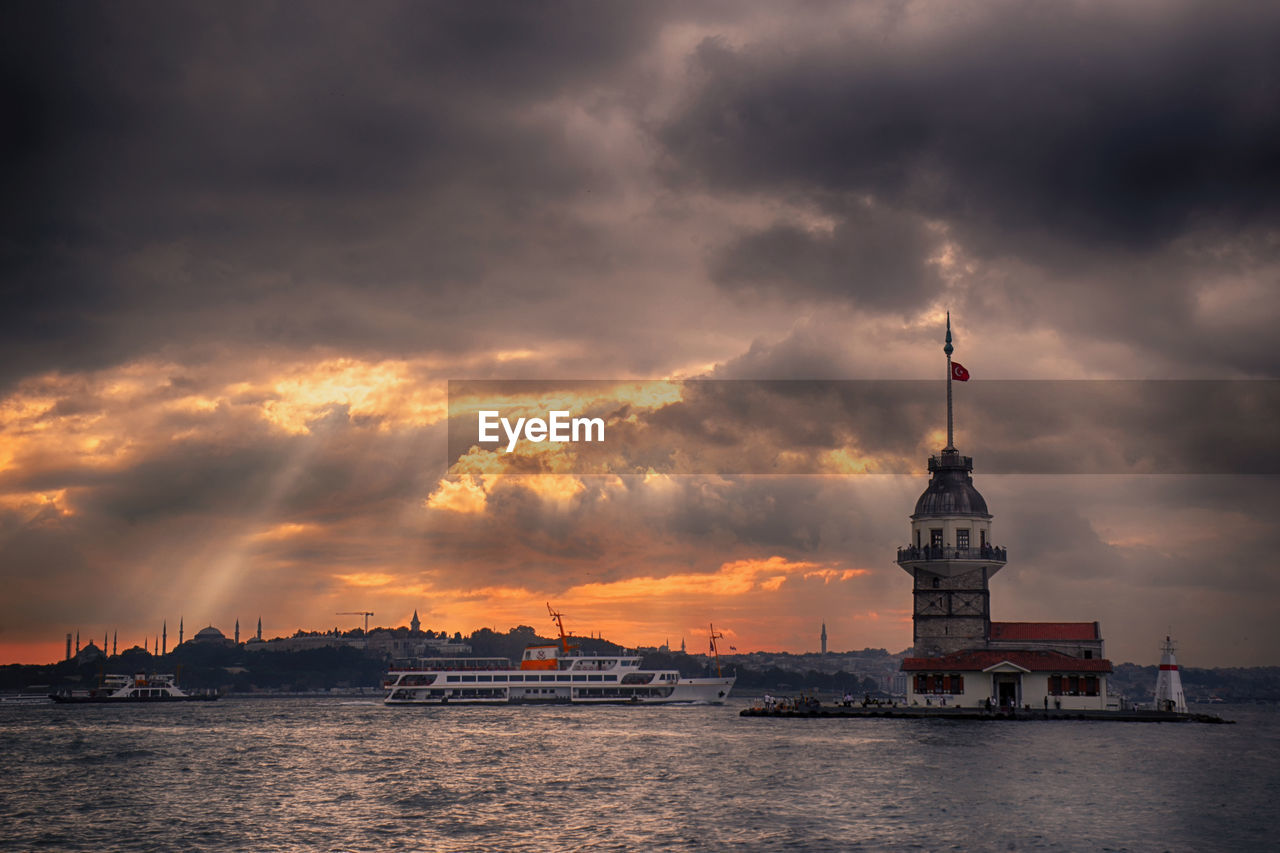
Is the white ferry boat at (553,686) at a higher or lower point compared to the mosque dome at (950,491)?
lower

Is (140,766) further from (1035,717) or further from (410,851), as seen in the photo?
(1035,717)

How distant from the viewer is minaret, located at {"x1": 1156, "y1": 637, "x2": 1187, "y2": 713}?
112 meters

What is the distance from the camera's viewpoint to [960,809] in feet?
173

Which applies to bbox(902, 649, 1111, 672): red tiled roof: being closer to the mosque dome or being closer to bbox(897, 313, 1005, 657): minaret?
bbox(897, 313, 1005, 657): minaret

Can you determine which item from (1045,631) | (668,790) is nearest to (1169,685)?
(1045,631)

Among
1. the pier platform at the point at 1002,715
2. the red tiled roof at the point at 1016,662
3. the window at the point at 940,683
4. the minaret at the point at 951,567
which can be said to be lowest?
the pier platform at the point at 1002,715

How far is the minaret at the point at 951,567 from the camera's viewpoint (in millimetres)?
110000

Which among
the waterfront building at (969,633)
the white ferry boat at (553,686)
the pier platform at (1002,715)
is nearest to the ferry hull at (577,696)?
the white ferry boat at (553,686)

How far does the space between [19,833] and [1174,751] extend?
66411 millimetres

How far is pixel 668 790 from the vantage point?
60438 mm

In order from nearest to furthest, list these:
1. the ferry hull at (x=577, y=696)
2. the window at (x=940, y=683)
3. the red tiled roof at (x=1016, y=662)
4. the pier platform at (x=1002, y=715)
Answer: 1. the pier platform at (x=1002, y=715)
2. the red tiled roof at (x=1016, y=662)
3. the window at (x=940, y=683)
4. the ferry hull at (x=577, y=696)

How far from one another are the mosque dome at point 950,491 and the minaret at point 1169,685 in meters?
20.5

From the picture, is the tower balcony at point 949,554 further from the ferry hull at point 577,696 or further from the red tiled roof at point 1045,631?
the ferry hull at point 577,696

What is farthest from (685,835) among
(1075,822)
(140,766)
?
(140,766)
